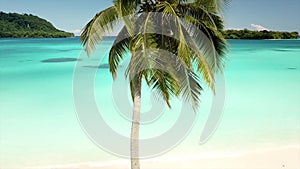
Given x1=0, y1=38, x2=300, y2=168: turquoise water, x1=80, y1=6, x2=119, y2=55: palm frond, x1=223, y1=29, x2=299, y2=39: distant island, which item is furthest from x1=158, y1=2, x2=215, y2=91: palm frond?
x1=223, y1=29, x2=299, y2=39: distant island

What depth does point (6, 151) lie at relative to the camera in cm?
855

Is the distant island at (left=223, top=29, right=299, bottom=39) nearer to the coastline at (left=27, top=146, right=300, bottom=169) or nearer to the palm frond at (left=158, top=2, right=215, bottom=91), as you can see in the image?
the coastline at (left=27, top=146, right=300, bottom=169)

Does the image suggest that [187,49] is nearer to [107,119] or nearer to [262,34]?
[107,119]

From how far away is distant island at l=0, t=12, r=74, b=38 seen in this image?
102 metres

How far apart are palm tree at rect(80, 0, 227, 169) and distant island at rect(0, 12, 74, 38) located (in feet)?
342

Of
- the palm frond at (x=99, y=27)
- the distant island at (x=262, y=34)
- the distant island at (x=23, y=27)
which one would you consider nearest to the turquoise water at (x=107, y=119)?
the palm frond at (x=99, y=27)

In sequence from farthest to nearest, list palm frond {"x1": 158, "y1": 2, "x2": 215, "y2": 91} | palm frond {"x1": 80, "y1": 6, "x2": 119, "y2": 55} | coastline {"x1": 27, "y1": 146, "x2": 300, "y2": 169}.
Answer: coastline {"x1": 27, "y1": 146, "x2": 300, "y2": 169}
palm frond {"x1": 80, "y1": 6, "x2": 119, "y2": 55}
palm frond {"x1": 158, "y1": 2, "x2": 215, "y2": 91}

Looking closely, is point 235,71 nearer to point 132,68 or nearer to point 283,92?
point 283,92

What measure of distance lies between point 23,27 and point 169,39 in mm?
116447

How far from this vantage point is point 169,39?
4336 millimetres

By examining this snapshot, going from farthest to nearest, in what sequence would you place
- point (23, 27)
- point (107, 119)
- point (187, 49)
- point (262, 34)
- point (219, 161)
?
1. point (23, 27)
2. point (262, 34)
3. point (107, 119)
4. point (219, 161)
5. point (187, 49)

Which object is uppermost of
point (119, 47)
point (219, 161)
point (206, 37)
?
point (206, 37)

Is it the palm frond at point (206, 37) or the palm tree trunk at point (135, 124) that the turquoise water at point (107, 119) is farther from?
the palm frond at point (206, 37)

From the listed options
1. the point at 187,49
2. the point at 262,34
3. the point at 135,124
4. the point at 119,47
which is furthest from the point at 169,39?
the point at 262,34
